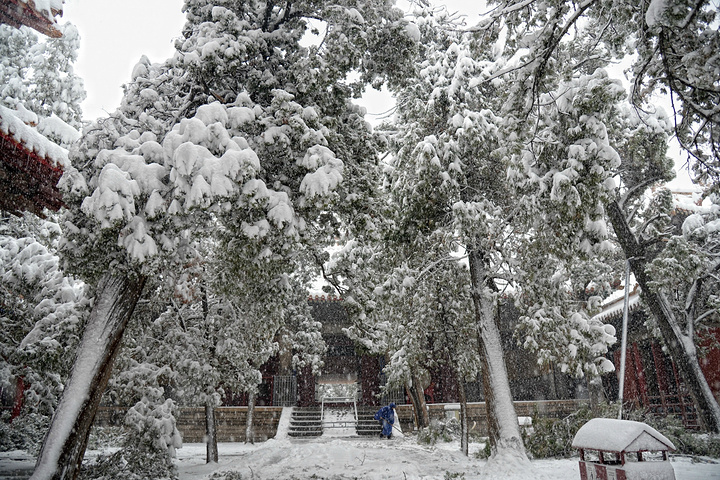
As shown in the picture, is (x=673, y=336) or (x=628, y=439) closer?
(x=628, y=439)

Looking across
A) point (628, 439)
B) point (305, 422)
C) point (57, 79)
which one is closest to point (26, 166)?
point (628, 439)

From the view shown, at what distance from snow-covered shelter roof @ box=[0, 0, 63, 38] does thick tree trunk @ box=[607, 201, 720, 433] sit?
9885 mm

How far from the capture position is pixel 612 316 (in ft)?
48.5

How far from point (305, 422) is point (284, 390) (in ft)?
6.49

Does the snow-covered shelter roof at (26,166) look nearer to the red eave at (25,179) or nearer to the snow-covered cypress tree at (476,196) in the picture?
the red eave at (25,179)

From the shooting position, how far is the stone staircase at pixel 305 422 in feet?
48.6

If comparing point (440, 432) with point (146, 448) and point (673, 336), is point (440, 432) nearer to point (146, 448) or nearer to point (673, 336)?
point (673, 336)

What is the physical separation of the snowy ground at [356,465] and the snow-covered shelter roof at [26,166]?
4.13 metres

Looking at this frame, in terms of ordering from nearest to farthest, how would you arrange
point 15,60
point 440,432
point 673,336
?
point 673,336, point 15,60, point 440,432

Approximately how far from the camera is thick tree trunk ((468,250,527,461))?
7781 millimetres

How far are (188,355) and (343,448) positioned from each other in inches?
183

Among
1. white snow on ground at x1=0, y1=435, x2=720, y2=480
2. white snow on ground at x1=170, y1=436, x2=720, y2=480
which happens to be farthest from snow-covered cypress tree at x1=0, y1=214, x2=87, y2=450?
white snow on ground at x1=170, y1=436, x2=720, y2=480

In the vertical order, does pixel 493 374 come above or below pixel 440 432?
above

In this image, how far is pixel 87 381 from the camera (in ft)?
16.9
